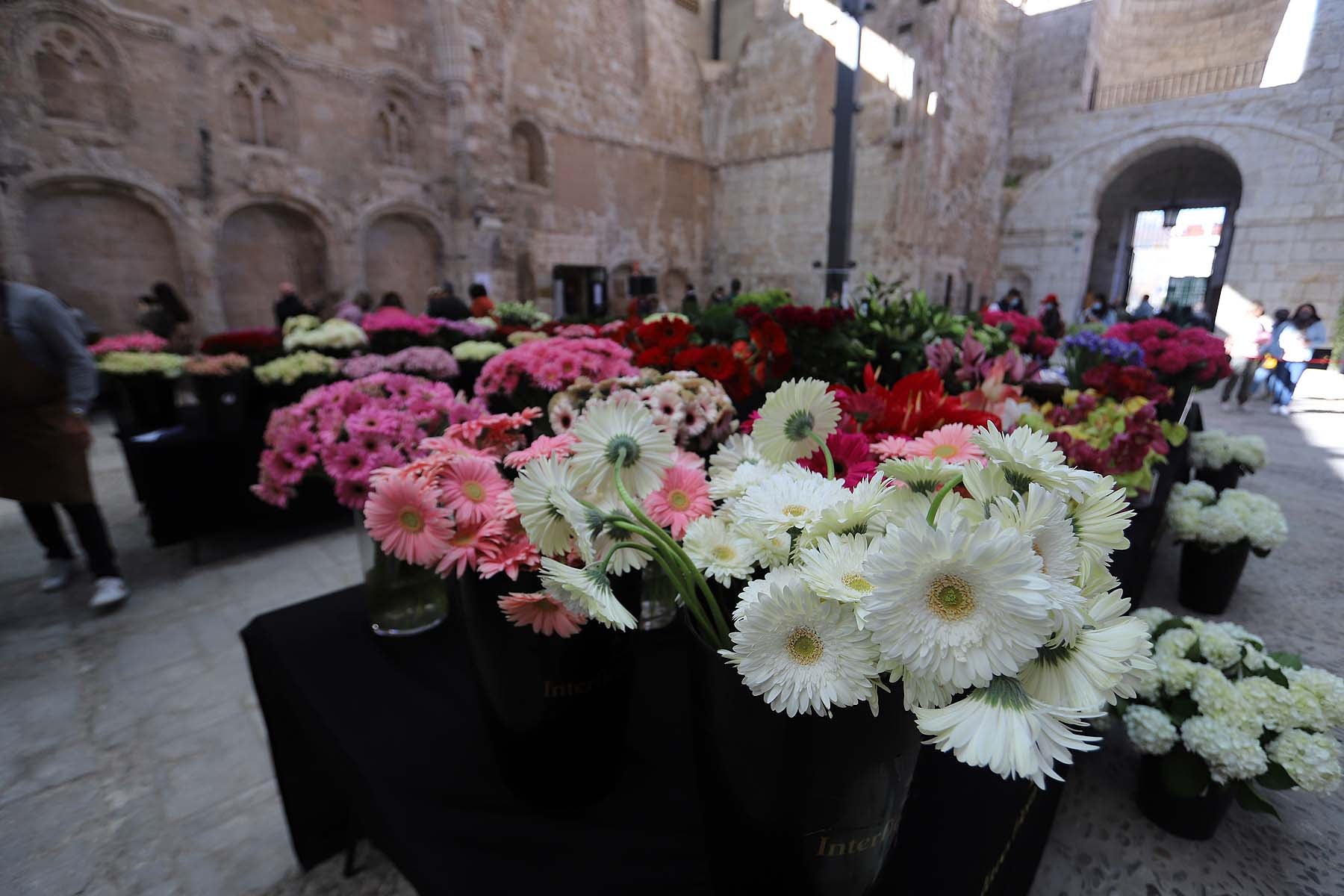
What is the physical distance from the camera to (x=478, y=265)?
11305mm

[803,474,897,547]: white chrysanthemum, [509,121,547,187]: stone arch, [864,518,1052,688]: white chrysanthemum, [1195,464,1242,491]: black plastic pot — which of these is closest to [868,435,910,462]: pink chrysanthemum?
[803,474,897,547]: white chrysanthemum

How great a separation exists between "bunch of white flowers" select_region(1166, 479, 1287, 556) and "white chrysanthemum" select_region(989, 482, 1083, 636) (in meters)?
2.96

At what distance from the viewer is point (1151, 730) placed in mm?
1519

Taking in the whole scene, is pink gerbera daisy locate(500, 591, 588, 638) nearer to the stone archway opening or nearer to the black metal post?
the black metal post

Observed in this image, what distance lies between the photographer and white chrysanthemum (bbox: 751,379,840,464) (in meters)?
0.74

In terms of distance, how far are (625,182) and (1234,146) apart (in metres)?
12.6

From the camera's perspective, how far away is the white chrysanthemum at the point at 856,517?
494mm

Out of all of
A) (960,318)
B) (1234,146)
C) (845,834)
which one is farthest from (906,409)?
(1234,146)

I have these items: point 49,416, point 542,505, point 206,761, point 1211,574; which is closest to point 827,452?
point 542,505

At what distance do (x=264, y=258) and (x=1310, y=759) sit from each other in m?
12.1

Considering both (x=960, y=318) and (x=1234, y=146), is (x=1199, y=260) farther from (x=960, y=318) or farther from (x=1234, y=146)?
(x=960, y=318)

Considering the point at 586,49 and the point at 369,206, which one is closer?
the point at 369,206

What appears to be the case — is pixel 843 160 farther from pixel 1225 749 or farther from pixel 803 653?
pixel 803 653

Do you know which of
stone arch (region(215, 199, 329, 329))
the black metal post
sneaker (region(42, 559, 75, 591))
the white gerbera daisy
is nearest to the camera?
the white gerbera daisy
